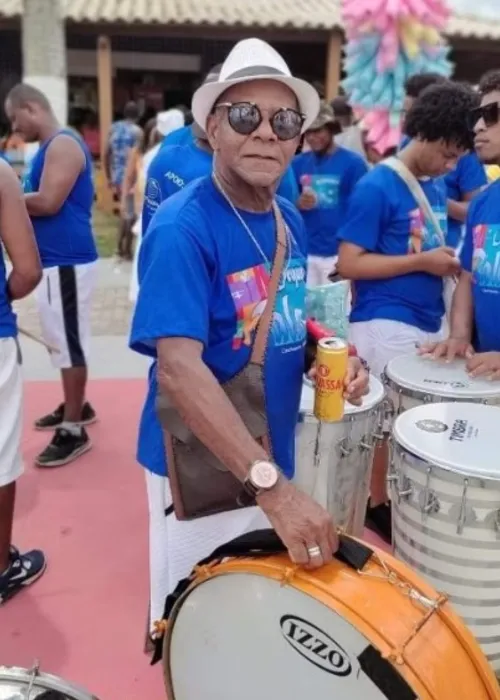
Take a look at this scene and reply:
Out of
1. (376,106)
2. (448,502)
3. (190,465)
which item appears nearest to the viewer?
(190,465)

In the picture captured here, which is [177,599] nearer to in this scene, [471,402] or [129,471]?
[471,402]

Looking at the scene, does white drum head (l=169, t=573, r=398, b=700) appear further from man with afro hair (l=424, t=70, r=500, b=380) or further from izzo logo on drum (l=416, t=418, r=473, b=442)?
man with afro hair (l=424, t=70, r=500, b=380)

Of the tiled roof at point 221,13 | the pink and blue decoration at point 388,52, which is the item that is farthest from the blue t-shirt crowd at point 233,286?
the tiled roof at point 221,13

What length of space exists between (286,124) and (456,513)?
1154 millimetres

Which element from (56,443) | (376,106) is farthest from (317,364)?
(376,106)

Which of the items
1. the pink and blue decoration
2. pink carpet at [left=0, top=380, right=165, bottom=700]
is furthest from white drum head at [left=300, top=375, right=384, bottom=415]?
the pink and blue decoration

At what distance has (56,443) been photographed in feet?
13.8

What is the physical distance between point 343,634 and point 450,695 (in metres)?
0.23

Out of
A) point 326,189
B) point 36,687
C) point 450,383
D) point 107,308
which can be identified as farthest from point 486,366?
point 107,308

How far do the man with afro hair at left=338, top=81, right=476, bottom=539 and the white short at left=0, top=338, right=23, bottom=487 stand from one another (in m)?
1.41

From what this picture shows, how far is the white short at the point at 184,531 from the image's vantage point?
2.04 meters

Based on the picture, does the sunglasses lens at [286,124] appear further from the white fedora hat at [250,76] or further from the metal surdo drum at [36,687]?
the metal surdo drum at [36,687]

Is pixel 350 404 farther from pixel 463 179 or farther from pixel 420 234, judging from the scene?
pixel 463 179

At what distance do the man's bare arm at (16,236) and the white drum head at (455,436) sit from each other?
1.45 m
